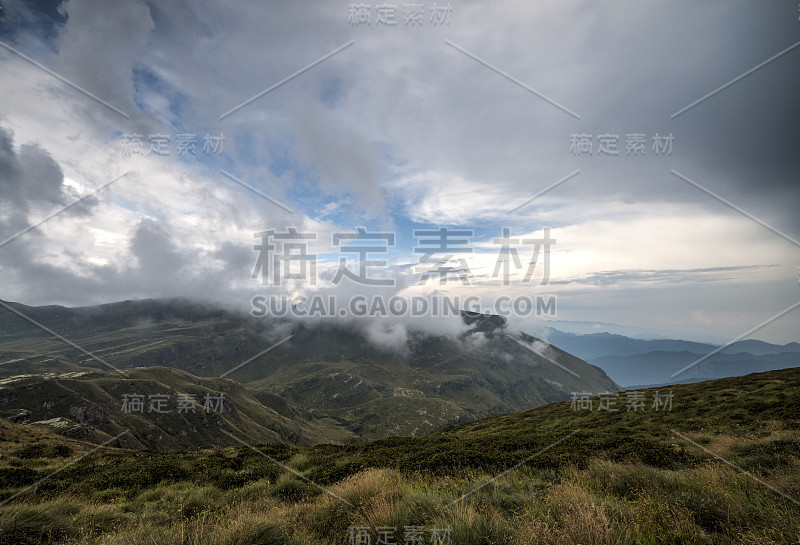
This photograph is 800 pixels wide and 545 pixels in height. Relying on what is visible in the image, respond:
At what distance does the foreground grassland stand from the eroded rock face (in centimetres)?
14364

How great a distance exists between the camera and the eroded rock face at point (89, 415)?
114 m

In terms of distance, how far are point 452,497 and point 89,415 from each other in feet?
556

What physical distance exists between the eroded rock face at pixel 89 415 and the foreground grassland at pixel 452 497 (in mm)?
143637

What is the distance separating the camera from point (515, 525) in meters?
6.17

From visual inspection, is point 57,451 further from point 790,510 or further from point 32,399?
point 32,399

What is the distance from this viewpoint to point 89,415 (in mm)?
117625

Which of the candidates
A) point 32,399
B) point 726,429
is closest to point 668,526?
point 726,429

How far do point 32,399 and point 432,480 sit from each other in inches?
7157
